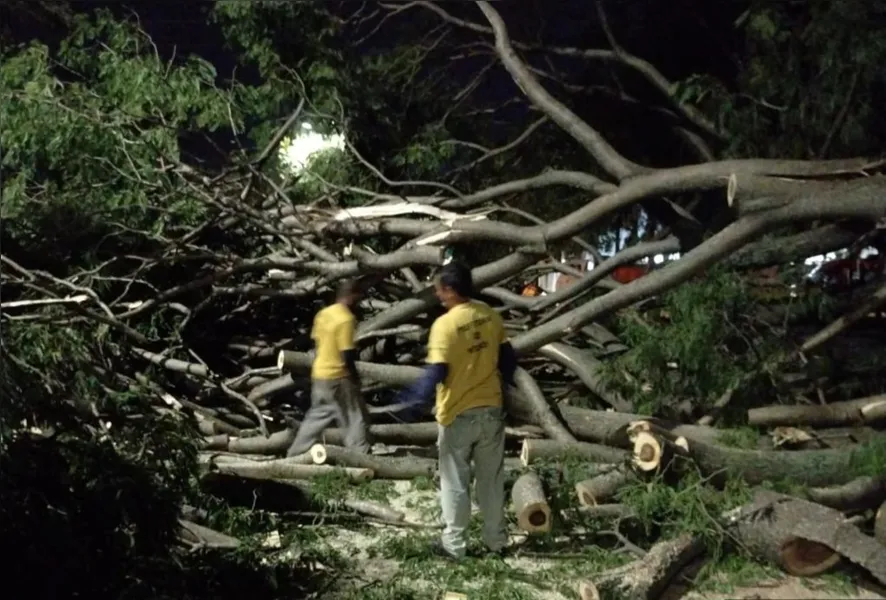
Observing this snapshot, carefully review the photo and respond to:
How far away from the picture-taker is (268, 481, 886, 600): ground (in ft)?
13.9

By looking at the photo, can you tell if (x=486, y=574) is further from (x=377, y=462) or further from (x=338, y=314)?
(x=338, y=314)

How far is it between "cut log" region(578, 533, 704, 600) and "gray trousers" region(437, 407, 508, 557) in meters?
0.62

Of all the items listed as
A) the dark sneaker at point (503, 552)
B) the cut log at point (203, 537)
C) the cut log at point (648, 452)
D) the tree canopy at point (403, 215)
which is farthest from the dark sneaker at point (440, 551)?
the cut log at point (648, 452)

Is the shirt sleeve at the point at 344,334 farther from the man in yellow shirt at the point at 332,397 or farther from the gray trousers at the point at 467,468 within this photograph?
the gray trousers at the point at 467,468

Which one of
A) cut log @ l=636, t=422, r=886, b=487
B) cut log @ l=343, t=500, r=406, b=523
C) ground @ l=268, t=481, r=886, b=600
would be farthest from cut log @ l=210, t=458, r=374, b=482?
cut log @ l=636, t=422, r=886, b=487

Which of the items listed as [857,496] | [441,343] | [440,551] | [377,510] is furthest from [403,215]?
[857,496]

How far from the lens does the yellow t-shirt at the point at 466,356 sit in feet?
14.4

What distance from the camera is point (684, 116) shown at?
26.8 ft

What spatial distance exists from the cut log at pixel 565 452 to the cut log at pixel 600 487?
32 centimetres

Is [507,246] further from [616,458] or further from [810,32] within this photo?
[810,32]

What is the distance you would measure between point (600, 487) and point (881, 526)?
128 cm

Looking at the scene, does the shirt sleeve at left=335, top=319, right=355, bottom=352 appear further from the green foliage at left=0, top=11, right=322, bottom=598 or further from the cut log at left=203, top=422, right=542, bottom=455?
the green foliage at left=0, top=11, right=322, bottom=598

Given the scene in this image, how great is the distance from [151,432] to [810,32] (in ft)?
15.8

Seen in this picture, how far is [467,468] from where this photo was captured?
4.55m
